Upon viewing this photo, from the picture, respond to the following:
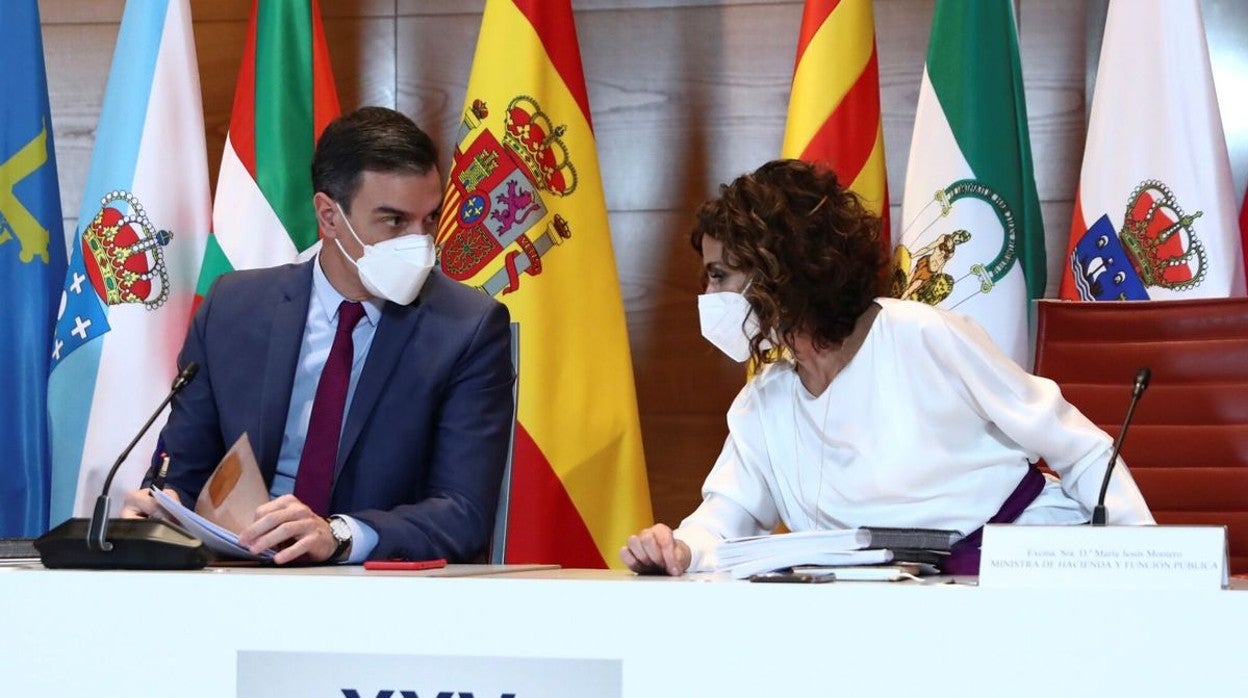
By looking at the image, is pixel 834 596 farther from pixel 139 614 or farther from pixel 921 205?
pixel 921 205

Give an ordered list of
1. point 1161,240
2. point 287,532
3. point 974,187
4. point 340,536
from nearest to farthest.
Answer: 1. point 287,532
2. point 340,536
3. point 1161,240
4. point 974,187

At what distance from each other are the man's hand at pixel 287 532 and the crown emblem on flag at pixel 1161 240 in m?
2.05

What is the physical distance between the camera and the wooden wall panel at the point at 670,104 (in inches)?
149

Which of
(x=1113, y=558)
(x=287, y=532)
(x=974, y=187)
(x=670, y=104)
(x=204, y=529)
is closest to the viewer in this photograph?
(x=1113, y=558)

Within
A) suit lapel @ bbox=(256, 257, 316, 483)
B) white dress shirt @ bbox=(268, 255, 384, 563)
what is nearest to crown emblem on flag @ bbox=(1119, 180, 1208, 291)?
white dress shirt @ bbox=(268, 255, 384, 563)

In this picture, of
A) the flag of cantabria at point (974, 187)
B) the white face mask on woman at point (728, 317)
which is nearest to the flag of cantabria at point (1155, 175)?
the flag of cantabria at point (974, 187)

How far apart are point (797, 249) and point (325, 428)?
828 millimetres

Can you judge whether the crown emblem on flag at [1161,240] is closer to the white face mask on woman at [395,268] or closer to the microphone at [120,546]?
the white face mask on woman at [395,268]

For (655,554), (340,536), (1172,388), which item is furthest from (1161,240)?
(340,536)

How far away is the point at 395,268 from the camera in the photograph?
2365 mm

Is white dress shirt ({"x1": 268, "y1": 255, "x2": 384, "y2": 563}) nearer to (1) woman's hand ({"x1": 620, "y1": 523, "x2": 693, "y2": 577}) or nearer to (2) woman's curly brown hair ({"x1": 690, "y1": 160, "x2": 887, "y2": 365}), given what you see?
(2) woman's curly brown hair ({"x1": 690, "y1": 160, "x2": 887, "y2": 365})

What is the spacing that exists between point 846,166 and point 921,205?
202 millimetres

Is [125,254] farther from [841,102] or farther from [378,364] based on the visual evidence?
[841,102]

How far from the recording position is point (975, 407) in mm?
2121
